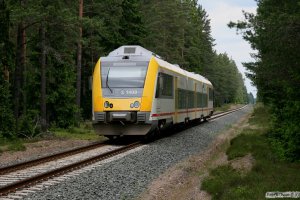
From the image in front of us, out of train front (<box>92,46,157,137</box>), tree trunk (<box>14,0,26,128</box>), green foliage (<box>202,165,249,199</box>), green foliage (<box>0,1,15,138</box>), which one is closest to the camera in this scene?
green foliage (<box>202,165,249,199</box>)

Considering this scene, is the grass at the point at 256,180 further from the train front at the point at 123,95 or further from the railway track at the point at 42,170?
the train front at the point at 123,95

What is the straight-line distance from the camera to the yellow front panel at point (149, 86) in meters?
16.8

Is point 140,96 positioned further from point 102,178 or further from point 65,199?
point 65,199

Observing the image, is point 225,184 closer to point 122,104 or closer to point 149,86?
point 122,104

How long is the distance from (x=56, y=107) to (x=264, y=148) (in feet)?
53.1

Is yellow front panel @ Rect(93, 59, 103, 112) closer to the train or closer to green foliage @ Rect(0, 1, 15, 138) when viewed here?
the train

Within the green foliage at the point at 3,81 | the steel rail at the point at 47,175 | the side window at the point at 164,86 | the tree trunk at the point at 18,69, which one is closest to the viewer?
the steel rail at the point at 47,175

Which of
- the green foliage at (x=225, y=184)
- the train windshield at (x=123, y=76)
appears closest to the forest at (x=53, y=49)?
the train windshield at (x=123, y=76)

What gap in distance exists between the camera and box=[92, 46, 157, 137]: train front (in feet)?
54.7

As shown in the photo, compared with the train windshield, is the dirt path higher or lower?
lower

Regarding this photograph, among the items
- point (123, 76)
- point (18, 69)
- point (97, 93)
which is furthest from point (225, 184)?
point (18, 69)

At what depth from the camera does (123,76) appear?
17.3m

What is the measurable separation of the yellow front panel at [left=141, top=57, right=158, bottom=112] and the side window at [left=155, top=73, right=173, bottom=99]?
0.41 metres

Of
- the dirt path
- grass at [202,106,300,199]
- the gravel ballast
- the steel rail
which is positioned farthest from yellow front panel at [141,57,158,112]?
grass at [202,106,300,199]
